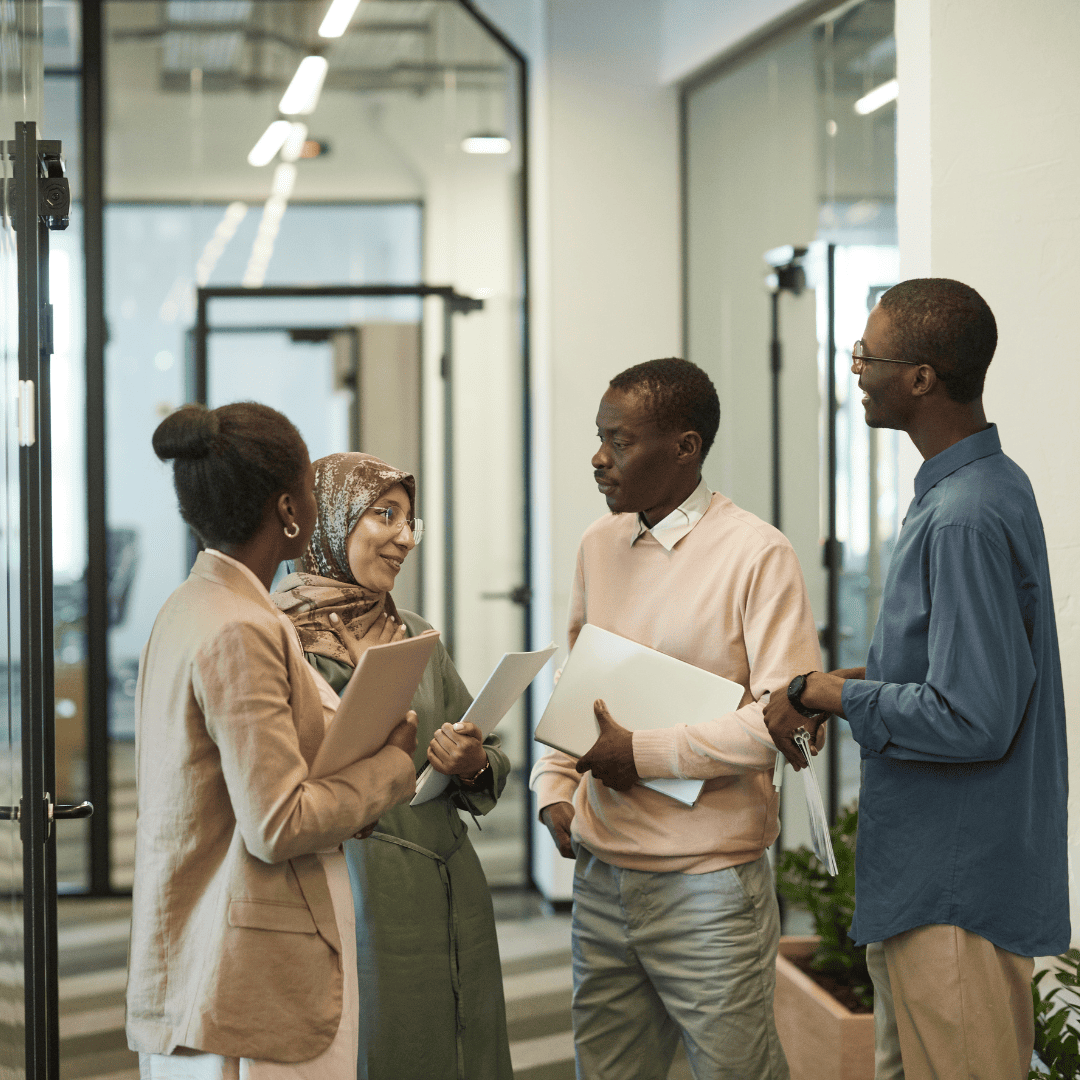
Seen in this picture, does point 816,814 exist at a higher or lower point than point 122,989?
higher

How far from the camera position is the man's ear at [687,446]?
1.89m

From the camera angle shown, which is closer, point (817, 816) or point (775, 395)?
point (817, 816)

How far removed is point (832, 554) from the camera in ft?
11.8

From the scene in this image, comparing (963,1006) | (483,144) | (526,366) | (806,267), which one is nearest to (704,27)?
(483,144)

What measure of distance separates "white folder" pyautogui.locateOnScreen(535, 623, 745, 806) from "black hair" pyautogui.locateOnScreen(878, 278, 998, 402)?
1.79ft

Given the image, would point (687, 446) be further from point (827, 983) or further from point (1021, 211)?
point (827, 983)

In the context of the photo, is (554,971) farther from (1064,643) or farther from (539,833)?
(1064,643)

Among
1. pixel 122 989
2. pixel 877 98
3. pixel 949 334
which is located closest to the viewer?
pixel 949 334

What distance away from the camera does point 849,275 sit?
3494mm

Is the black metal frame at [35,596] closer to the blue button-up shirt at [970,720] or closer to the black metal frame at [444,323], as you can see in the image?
the blue button-up shirt at [970,720]

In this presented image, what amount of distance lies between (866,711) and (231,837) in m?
0.86

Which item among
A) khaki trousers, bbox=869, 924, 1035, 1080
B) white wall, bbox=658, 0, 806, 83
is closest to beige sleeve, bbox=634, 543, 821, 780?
khaki trousers, bbox=869, 924, 1035, 1080

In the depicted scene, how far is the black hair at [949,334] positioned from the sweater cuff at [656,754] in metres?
0.66

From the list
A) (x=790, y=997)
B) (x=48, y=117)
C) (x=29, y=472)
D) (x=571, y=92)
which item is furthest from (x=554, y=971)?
(x=48, y=117)
